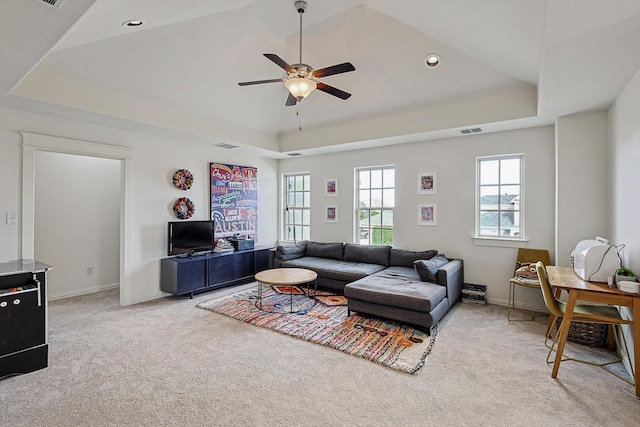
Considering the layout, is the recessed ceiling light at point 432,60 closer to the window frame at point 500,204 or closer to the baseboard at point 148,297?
the window frame at point 500,204

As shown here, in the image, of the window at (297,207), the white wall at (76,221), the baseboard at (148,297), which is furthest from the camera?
the window at (297,207)

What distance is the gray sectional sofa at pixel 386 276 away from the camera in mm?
3514

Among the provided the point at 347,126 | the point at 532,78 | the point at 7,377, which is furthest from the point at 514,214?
the point at 7,377

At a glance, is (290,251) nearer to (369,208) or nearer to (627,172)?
(369,208)

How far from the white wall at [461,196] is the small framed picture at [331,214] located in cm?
11

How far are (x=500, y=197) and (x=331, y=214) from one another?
2918 millimetres

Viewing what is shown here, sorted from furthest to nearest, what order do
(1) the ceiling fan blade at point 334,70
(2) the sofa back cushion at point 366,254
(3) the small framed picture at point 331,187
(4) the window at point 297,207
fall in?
1. (4) the window at point 297,207
2. (3) the small framed picture at point 331,187
3. (2) the sofa back cushion at point 366,254
4. (1) the ceiling fan blade at point 334,70

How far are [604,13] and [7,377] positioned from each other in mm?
4921

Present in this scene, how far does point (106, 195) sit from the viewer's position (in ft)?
17.8

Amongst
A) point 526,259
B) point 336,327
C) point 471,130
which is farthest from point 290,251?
point 526,259

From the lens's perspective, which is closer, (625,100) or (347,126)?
(625,100)

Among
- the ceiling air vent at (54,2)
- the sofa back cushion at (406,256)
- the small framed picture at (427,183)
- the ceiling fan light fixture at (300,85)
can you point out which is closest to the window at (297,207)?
the sofa back cushion at (406,256)

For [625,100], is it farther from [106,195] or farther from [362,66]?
[106,195]

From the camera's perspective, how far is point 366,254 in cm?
544
